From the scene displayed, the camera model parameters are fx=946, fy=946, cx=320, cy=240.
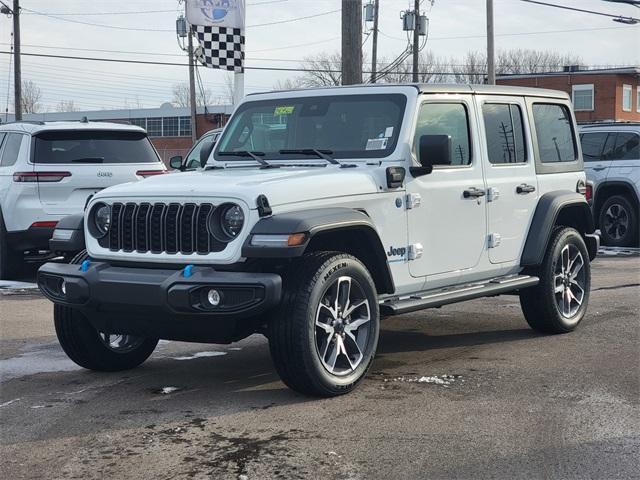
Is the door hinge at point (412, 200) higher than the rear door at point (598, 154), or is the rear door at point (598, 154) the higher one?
the rear door at point (598, 154)

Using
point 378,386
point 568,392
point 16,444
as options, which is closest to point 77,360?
point 16,444

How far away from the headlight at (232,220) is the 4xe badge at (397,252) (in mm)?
1202

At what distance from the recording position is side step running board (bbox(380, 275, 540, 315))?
6238 mm

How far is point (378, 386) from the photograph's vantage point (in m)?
6.07

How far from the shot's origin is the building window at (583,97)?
2078 inches

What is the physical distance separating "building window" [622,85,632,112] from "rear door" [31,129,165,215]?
4616 cm

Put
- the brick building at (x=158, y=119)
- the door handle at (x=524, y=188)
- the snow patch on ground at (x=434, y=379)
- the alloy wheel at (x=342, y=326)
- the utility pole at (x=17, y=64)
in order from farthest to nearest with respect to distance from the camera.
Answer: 1. the brick building at (x=158, y=119)
2. the utility pole at (x=17, y=64)
3. the door handle at (x=524, y=188)
4. the snow patch on ground at (x=434, y=379)
5. the alloy wheel at (x=342, y=326)

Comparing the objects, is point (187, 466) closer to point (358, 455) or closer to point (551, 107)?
point (358, 455)

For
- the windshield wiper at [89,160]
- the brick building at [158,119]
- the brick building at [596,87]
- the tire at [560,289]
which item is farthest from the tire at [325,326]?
the brick building at [158,119]

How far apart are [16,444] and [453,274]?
130 inches

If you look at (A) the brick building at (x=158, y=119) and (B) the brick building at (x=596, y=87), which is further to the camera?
(A) the brick building at (x=158, y=119)

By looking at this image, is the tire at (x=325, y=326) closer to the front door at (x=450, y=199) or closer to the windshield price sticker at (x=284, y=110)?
the front door at (x=450, y=199)

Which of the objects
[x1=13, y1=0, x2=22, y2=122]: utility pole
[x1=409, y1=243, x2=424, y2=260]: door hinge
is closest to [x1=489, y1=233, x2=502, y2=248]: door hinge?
[x1=409, y1=243, x2=424, y2=260]: door hinge

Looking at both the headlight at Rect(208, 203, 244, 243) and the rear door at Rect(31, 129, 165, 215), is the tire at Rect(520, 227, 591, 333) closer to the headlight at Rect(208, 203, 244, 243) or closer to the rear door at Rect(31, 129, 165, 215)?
the headlight at Rect(208, 203, 244, 243)
